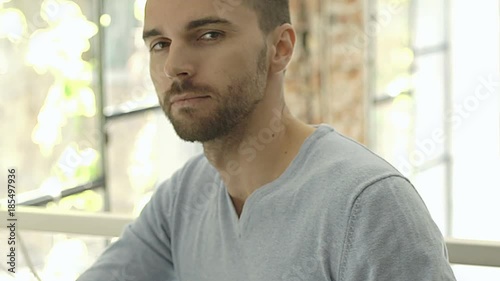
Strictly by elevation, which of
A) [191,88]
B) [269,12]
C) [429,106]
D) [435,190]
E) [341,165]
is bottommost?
[435,190]

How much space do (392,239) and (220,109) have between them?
1.04 ft

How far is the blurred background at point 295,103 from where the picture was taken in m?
2.71

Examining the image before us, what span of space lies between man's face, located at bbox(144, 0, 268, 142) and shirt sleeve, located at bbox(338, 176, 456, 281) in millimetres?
245

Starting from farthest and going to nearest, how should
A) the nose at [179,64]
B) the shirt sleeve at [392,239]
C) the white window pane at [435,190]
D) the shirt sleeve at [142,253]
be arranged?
the white window pane at [435,190] → the shirt sleeve at [142,253] → the nose at [179,64] → the shirt sleeve at [392,239]

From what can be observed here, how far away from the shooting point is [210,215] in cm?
119

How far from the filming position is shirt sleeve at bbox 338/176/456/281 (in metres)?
0.87

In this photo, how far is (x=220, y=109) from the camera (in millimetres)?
1061

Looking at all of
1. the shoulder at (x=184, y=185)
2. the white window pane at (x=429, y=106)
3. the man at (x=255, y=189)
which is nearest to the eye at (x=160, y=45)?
the man at (x=255, y=189)

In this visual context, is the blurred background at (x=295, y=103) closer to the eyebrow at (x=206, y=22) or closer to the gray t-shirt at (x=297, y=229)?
the gray t-shirt at (x=297, y=229)

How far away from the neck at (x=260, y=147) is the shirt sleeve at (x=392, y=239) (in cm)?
20

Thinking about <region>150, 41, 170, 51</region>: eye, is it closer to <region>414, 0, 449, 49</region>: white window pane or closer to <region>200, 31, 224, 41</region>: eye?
<region>200, 31, 224, 41</region>: eye

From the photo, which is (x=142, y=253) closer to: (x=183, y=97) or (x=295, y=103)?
(x=183, y=97)

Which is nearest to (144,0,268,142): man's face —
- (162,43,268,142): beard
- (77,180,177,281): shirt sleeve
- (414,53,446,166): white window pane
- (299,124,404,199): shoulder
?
(162,43,268,142): beard

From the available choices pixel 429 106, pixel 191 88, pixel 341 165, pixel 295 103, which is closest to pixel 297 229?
pixel 341 165
